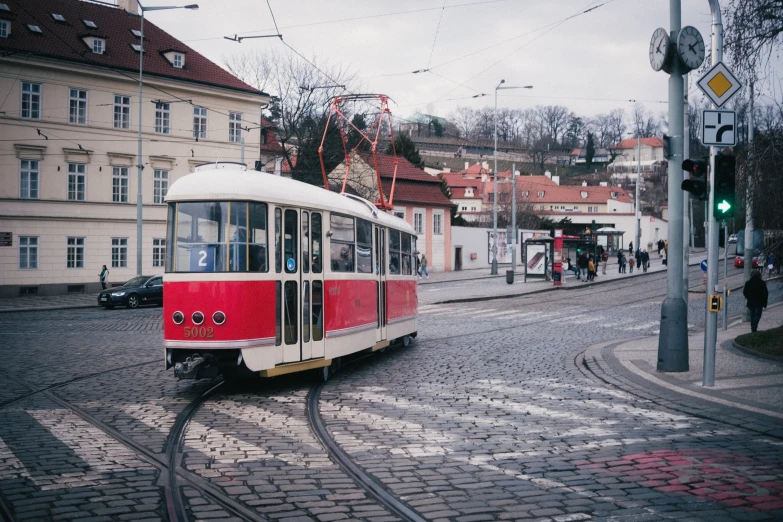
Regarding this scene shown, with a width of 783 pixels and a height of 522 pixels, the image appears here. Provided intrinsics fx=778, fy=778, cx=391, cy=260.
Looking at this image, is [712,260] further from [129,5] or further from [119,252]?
[129,5]

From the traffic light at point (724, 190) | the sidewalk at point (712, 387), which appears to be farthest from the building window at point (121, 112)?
the traffic light at point (724, 190)

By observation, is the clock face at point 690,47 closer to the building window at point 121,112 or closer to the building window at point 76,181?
the building window at point 76,181

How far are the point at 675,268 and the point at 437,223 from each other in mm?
50128

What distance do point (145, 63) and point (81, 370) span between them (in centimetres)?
3385

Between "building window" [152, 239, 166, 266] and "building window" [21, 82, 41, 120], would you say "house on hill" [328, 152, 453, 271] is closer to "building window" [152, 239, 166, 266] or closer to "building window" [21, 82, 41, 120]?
"building window" [152, 239, 166, 266]

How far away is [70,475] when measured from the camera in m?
6.64

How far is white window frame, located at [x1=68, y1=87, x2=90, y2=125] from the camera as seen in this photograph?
4038cm

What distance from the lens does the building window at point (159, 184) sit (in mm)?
43969

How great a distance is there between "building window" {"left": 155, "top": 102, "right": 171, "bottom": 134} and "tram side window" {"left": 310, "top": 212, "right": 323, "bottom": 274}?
34002mm

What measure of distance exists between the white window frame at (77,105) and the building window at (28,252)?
255 inches

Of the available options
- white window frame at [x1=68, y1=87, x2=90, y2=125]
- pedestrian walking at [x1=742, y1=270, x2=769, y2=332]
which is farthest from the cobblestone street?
white window frame at [x1=68, y1=87, x2=90, y2=125]

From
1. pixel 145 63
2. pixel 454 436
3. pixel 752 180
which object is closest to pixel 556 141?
pixel 145 63

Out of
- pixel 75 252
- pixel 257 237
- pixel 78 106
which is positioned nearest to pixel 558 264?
pixel 75 252

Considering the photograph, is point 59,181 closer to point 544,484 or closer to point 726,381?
point 726,381
